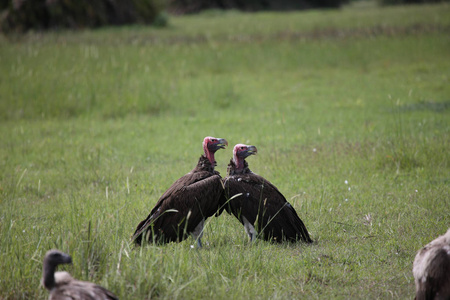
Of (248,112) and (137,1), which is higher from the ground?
(137,1)

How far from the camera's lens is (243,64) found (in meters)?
17.9

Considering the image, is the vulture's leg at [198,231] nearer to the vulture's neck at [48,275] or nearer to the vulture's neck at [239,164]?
the vulture's neck at [239,164]

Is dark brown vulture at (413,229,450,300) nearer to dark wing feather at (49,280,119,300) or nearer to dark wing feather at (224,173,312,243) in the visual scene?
dark wing feather at (224,173,312,243)

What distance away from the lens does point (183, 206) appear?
Answer: 5695 mm

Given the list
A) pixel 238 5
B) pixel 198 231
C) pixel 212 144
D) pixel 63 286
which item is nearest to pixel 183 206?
pixel 198 231

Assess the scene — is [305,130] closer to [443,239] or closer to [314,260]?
[314,260]

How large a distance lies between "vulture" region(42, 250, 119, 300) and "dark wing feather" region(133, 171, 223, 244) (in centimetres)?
179

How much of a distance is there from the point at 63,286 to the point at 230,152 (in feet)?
20.8

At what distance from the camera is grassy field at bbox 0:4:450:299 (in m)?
4.77

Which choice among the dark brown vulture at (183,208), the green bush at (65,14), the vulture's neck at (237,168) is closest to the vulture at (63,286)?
the dark brown vulture at (183,208)

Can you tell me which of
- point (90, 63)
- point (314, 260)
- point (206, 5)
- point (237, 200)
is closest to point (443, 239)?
Result: point (314, 260)

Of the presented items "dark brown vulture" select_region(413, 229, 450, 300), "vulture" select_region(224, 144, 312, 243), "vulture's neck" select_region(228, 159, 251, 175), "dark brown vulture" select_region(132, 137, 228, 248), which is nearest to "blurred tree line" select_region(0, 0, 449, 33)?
"vulture's neck" select_region(228, 159, 251, 175)

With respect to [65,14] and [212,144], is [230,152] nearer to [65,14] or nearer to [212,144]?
[212,144]

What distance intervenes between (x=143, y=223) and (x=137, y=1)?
2472 cm
